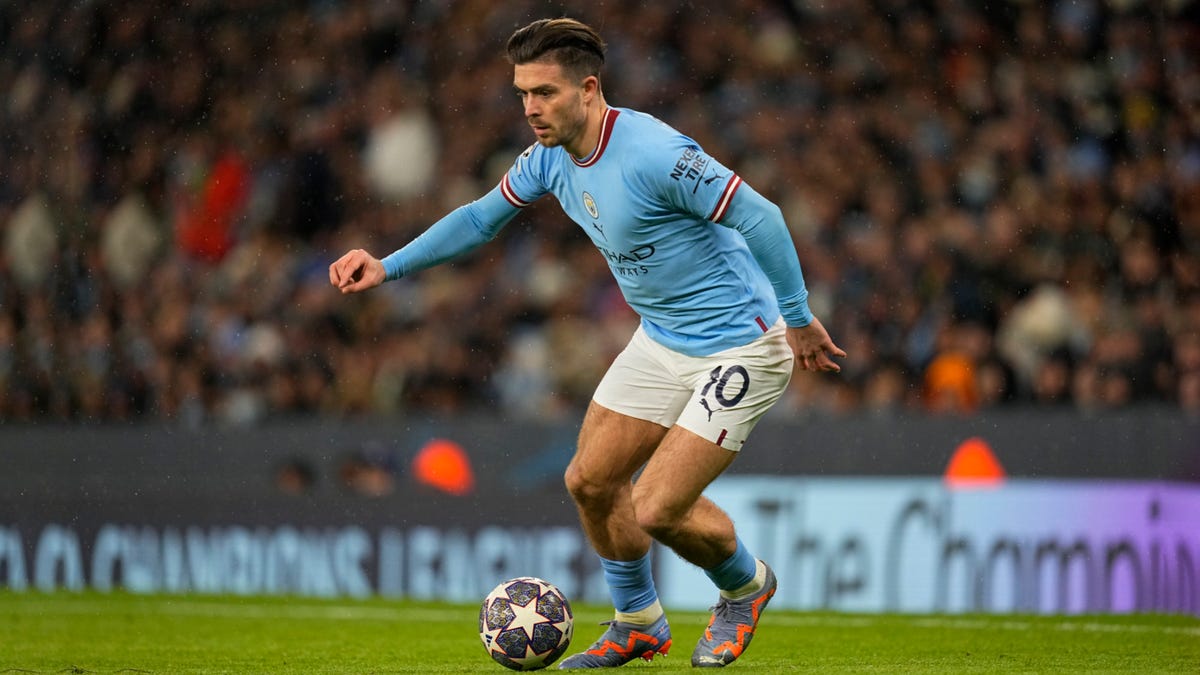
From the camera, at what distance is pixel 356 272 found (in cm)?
660

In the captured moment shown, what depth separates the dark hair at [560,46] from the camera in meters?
6.37

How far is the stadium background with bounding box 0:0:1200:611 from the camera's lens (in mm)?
11961

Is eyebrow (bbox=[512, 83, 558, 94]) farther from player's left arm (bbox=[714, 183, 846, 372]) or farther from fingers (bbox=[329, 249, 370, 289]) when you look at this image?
fingers (bbox=[329, 249, 370, 289])

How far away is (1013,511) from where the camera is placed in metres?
10.8

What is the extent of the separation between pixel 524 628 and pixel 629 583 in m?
0.43

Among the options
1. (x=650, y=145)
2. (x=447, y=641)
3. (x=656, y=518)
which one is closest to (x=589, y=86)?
(x=650, y=145)

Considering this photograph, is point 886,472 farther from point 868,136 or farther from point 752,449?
point 868,136

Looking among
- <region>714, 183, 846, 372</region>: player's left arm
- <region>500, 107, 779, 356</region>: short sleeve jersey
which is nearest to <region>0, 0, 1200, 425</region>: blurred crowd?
<region>500, 107, 779, 356</region>: short sleeve jersey

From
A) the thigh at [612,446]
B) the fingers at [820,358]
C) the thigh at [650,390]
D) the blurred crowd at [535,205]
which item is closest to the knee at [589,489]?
the thigh at [612,446]

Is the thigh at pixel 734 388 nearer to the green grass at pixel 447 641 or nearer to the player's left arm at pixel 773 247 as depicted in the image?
the player's left arm at pixel 773 247

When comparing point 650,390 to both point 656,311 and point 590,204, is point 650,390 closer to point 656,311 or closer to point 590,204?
point 656,311

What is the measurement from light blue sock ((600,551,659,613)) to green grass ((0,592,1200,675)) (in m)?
0.24

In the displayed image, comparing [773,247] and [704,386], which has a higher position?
[773,247]

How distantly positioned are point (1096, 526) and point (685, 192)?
525cm
